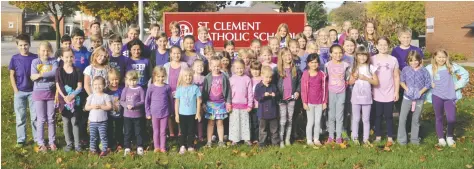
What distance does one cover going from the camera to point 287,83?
7480 mm

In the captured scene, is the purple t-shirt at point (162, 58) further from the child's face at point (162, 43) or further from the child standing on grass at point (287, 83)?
the child standing on grass at point (287, 83)

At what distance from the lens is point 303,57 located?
8.05 meters

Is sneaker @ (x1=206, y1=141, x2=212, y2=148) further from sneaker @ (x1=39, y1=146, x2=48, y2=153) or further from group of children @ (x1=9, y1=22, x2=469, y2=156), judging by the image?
sneaker @ (x1=39, y1=146, x2=48, y2=153)

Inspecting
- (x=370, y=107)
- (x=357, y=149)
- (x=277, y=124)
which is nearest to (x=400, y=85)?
(x=370, y=107)

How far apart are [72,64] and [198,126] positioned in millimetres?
2071

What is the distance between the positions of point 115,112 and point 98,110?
0.90 ft

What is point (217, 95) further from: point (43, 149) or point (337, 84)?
point (43, 149)

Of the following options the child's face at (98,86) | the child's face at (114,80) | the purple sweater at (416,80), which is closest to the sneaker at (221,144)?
the child's face at (114,80)

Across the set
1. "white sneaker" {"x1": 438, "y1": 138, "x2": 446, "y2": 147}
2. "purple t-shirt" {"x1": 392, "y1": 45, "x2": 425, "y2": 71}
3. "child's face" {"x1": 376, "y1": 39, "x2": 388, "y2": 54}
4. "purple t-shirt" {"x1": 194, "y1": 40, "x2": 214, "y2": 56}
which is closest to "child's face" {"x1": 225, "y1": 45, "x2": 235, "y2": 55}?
"purple t-shirt" {"x1": 194, "y1": 40, "x2": 214, "y2": 56}

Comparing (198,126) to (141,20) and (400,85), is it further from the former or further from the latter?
(141,20)

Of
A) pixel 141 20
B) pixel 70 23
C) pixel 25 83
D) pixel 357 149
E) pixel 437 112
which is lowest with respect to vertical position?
pixel 357 149

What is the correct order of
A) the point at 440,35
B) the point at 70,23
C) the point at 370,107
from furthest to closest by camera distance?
the point at 70,23 < the point at 440,35 < the point at 370,107

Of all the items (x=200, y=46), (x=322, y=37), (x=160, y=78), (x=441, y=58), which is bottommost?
(x=160, y=78)

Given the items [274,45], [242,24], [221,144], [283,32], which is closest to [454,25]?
[242,24]
